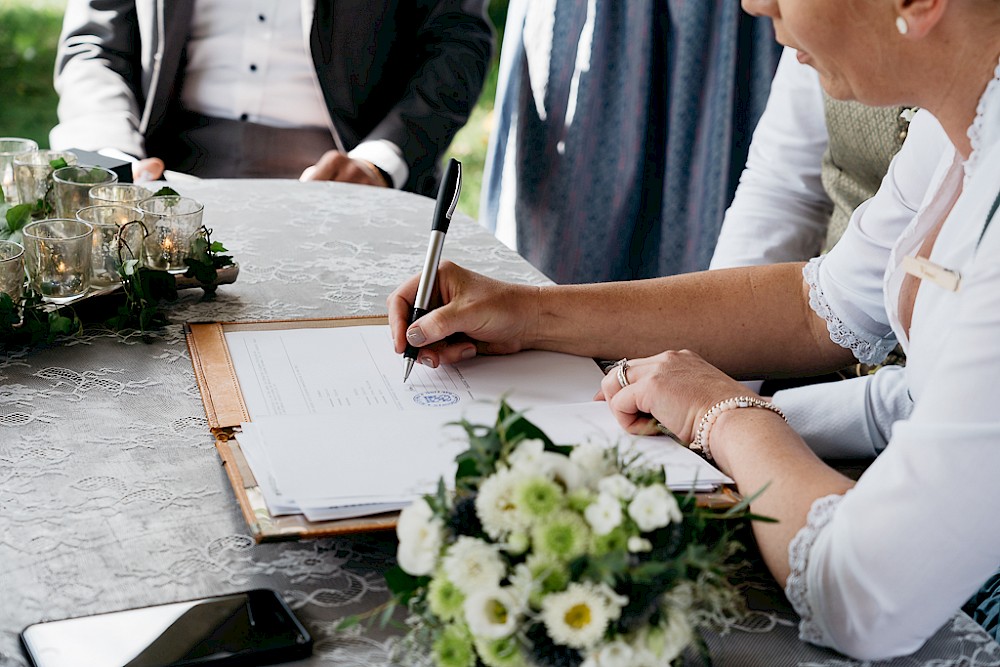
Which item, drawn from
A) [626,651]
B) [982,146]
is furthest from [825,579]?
[982,146]

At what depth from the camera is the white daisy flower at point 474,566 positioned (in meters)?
0.62

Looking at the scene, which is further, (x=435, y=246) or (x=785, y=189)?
(x=785, y=189)

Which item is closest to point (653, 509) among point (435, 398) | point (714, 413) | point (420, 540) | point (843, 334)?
point (420, 540)

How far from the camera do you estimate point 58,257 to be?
3.94 feet

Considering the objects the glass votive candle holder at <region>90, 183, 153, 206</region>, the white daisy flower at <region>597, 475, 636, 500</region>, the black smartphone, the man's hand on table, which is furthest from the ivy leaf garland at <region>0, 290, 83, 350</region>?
the man's hand on table

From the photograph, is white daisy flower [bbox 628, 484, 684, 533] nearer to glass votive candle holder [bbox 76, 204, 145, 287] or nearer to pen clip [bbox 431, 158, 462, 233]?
pen clip [bbox 431, 158, 462, 233]

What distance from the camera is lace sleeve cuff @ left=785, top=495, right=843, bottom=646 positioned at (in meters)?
0.78

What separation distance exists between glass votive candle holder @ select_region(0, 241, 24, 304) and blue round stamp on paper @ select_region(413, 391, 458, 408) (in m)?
0.44

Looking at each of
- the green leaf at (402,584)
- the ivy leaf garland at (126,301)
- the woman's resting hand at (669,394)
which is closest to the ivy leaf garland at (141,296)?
the ivy leaf garland at (126,301)

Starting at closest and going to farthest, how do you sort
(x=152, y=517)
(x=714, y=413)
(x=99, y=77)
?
1. (x=152, y=517)
2. (x=714, y=413)
3. (x=99, y=77)

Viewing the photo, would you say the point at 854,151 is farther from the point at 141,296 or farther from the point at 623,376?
the point at 141,296

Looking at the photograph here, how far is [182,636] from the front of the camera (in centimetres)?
72

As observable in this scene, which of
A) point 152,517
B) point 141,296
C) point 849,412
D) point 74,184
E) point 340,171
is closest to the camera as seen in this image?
point 152,517

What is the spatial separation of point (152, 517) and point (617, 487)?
16.2 inches
